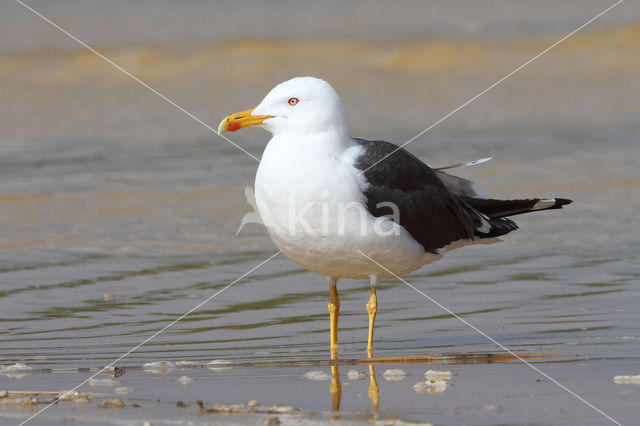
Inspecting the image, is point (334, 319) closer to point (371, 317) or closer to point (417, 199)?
point (371, 317)

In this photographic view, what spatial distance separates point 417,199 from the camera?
19.1ft

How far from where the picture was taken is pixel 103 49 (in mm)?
21609

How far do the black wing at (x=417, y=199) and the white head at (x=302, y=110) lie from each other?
25cm

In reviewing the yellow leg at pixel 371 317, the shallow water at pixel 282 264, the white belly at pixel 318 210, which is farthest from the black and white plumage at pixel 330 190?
the shallow water at pixel 282 264

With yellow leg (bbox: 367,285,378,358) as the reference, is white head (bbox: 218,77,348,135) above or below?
above

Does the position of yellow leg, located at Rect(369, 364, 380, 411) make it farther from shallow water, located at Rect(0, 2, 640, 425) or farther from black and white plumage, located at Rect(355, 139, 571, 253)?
black and white plumage, located at Rect(355, 139, 571, 253)

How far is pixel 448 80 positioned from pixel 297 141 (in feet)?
43.1

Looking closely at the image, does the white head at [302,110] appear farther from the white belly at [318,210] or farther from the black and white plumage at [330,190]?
the white belly at [318,210]

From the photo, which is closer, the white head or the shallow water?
the shallow water

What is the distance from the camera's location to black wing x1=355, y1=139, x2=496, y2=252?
17.9 ft

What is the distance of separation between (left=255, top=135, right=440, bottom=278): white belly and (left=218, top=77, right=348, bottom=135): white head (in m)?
0.13

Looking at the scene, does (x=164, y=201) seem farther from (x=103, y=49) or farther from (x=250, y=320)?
(x=103, y=49)

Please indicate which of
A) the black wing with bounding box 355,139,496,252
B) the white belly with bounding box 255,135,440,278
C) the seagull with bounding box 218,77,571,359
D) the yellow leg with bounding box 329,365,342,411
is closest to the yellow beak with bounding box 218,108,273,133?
the seagull with bounding box 218,77,571,359

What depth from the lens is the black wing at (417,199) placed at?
5441 mm
